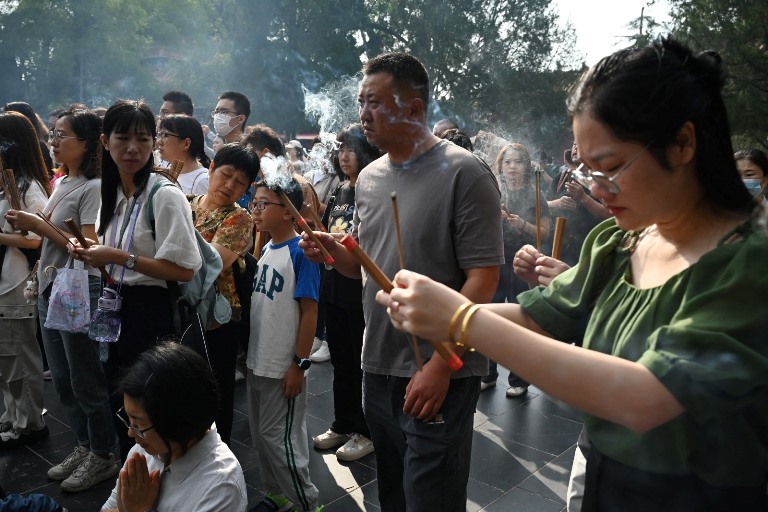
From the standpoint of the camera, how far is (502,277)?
17.5 feet

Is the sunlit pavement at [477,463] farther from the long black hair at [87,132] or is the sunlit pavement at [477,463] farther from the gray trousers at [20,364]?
the long black hair at [87,132]

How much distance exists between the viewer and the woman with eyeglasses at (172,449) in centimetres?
208

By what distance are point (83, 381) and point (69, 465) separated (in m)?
0.53

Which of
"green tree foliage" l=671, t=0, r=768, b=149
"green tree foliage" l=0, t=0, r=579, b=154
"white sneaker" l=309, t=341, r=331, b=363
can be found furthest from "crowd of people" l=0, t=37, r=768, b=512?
"white sneaker" l=309, t=341, r=331, b=363

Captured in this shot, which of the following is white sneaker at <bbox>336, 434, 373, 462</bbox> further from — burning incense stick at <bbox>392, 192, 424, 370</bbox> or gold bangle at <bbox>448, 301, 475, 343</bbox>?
gold bangle at <bbox>448, 301, 475, 343</bbox>

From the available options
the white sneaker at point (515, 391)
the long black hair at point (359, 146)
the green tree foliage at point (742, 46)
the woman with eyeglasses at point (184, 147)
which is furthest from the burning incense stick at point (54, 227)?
the white sneaker at point (515, 391)

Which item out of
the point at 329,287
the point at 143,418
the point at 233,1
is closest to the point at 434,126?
the point at 329,287

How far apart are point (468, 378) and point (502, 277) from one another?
3156mm

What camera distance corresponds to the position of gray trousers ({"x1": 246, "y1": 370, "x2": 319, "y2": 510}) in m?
3.08

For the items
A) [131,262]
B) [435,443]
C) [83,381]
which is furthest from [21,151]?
[435,443]

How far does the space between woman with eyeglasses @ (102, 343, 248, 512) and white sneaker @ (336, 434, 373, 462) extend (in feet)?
5.53

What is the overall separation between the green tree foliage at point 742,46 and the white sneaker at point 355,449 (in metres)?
2.50

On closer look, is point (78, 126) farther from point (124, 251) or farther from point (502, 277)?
point (502, 277)

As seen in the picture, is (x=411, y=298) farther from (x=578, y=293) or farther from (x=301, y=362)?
(x=301, y=362)
